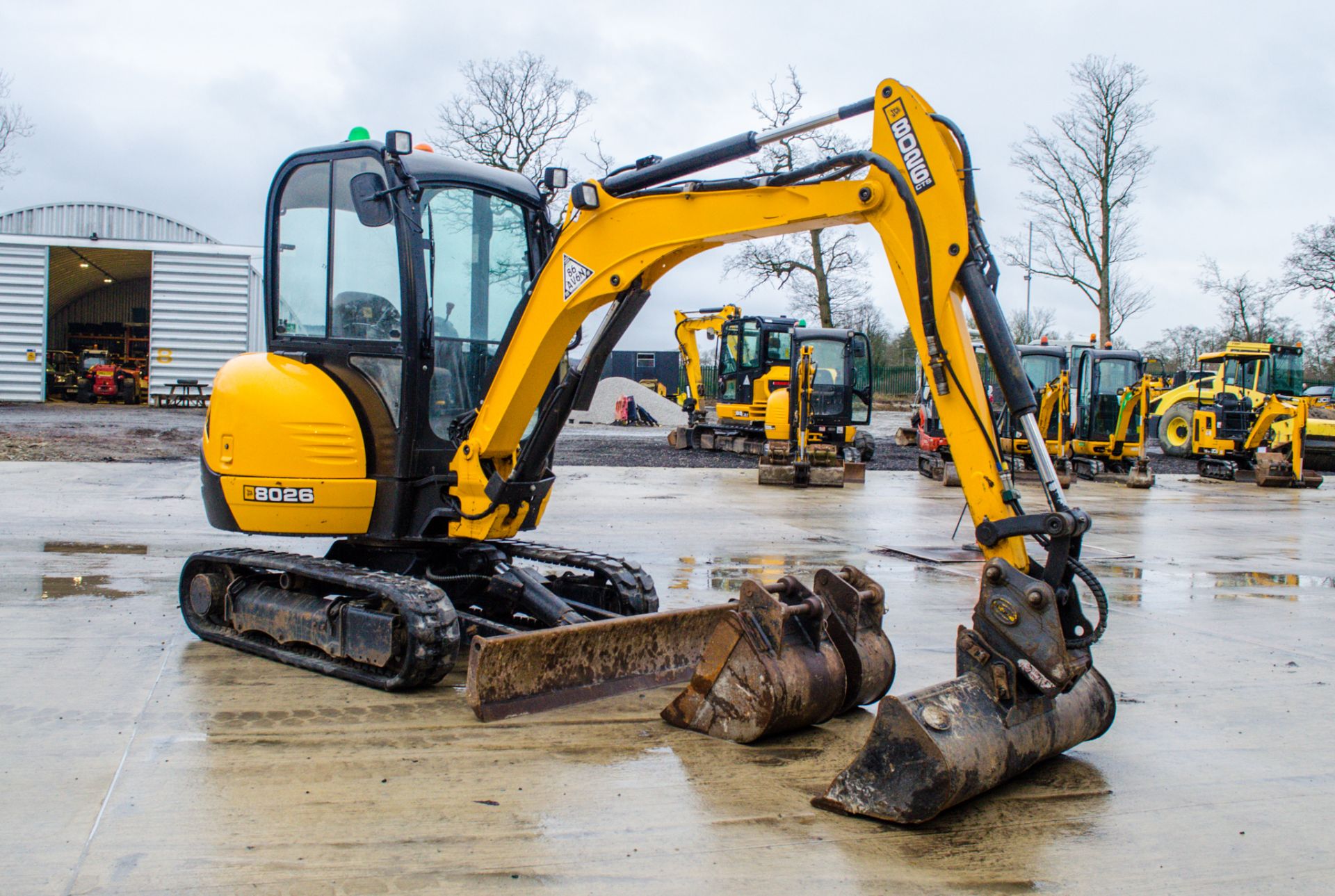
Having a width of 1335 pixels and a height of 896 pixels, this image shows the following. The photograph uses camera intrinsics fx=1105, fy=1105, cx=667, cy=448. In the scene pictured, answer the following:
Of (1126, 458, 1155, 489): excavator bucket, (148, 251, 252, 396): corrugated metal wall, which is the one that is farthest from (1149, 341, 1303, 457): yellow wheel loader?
(148, 251, 252, 396): corrugated metal wall

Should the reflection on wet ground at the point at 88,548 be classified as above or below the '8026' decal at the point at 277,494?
below

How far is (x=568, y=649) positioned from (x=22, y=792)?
6.86 feet

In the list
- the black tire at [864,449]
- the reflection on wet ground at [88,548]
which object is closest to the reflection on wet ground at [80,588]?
the reflection on wet ground at [88,548]

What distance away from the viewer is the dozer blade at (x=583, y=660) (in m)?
4.61

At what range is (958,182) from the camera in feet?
13.9

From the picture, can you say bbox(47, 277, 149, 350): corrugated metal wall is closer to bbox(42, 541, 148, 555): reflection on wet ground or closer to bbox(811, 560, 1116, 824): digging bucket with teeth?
bbox(42, 541, 148, 555): reflection on wet ground

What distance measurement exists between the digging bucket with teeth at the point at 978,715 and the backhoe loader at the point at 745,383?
19525mm

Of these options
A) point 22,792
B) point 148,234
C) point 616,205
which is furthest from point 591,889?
point 148,234

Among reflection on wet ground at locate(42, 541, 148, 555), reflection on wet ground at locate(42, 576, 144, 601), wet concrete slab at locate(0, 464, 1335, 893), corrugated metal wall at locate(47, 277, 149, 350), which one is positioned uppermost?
corrugated metal wall at locate(47, 277, 149, 350)

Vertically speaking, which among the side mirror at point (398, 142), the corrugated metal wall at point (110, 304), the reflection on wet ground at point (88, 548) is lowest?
the reflection on wet ground at point (88, 548)

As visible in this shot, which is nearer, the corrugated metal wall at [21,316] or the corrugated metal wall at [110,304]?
the corrugated metal wall at [21,316]

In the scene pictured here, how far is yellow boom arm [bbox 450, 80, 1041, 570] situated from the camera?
421cm

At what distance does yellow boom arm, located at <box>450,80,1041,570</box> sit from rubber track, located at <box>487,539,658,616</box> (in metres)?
0.39

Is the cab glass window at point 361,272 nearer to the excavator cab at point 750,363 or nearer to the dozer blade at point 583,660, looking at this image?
the dozer blade at point 583,660
